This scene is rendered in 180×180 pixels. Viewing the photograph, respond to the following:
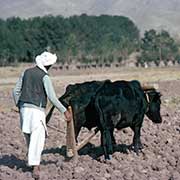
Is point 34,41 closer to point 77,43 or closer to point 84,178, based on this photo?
point 77,43

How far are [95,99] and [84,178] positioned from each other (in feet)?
5.35

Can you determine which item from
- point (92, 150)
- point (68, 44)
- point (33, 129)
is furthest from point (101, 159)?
point (68, 44)

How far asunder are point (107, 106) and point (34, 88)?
1623 millimetres

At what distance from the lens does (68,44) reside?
9331 centimetres

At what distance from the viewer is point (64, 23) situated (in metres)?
108

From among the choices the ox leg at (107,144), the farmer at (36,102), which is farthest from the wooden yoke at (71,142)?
the farmer at (36,102)

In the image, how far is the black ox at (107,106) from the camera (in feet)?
31.3

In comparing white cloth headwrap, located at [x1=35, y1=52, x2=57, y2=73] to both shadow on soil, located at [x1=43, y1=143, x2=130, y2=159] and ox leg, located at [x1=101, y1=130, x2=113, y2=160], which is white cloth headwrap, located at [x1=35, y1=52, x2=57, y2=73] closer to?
ox leg, located at [x1=101, y1=130, x2=113, y2=160]

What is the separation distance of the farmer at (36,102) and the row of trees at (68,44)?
256 ft

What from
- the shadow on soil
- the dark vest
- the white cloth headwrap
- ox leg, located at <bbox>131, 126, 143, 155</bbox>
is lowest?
the shadow on soil

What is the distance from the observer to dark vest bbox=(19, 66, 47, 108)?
8.27m

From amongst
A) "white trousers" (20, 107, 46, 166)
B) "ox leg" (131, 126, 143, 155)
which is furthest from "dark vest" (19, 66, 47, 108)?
"ox leg" (131, 126, 143, 155)

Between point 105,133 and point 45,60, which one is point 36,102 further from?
point 105,133

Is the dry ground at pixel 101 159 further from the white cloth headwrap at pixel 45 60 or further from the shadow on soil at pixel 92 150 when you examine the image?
the white cloth headwrap at pixel 45 60
